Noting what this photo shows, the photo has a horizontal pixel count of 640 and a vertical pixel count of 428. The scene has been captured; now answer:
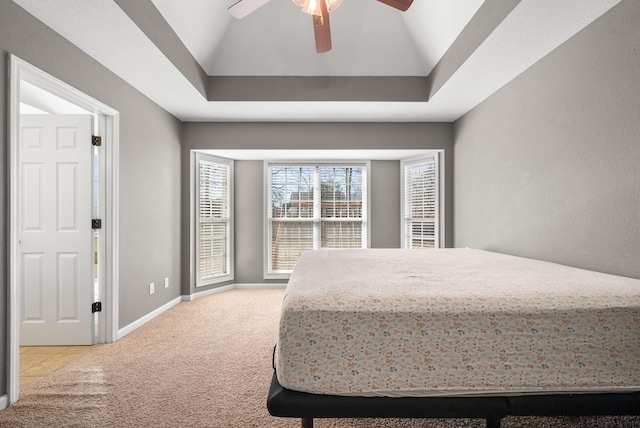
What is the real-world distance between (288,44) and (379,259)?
2.47 meters

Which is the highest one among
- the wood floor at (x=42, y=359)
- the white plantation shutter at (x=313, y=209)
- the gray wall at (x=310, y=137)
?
the gray wall at (x=310, y=137)

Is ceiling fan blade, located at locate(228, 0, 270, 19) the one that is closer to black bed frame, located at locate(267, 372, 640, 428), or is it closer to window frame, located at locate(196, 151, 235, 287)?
black bed frame, located at locate(267, 372, 640, 428)

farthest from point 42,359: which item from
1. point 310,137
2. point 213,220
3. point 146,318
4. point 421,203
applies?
point 421,203

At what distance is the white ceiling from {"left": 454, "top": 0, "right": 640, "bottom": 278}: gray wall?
20 cm

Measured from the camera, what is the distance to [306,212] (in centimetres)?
516

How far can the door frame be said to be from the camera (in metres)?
1.94

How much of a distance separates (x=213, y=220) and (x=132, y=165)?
164 cm

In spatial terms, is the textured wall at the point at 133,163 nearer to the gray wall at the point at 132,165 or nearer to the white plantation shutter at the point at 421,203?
the gray wall at the point at 132,165

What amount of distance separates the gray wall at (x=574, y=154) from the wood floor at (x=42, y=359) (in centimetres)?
386

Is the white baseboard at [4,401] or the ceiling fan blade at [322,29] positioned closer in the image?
the white baseboard at [4,401]

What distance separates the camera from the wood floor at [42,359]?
7.49ft

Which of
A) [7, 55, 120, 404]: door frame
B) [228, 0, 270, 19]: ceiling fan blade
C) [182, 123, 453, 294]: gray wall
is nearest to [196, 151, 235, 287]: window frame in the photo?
[182, 123, 453, 294]: gray wall

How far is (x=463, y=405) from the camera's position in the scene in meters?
1.19

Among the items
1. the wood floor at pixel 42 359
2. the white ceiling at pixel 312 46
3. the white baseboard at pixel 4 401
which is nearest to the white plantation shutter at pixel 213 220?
the white ceiling at pixel 312 46
